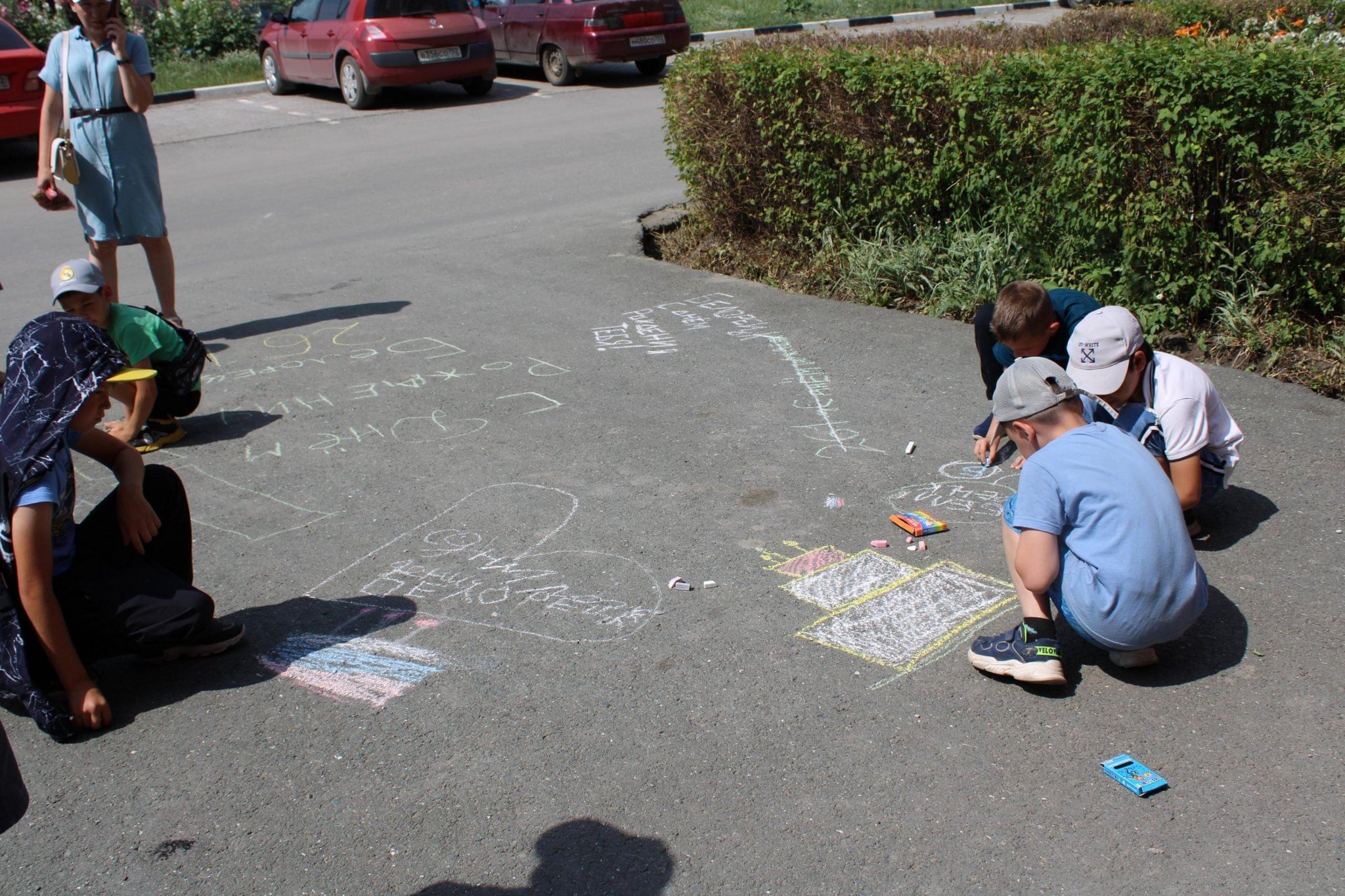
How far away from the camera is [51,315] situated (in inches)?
140

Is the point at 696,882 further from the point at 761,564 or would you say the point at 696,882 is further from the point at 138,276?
the point at 138,276

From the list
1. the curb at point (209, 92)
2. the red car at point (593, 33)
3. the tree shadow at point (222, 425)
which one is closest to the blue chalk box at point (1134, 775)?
the tree shadow at point (222, 425)

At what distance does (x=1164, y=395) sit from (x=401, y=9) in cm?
1447

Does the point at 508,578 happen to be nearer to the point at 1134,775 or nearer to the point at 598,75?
the point at 1134,775

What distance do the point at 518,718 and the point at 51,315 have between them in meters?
1.91

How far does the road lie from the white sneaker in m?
0.05

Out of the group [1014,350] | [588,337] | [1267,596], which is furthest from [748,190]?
[1267,596]

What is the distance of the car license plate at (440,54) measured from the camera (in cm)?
1583

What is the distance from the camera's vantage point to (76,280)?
5020 millimetres

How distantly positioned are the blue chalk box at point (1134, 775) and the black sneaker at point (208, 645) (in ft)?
8.60

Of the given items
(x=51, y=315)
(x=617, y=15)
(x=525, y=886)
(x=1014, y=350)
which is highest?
(x=617, y=15)

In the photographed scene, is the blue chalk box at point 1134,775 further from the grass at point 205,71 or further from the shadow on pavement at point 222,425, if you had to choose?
the grass at point 205,71

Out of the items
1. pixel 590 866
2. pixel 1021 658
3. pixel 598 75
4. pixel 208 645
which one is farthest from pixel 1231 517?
pixel 598 75

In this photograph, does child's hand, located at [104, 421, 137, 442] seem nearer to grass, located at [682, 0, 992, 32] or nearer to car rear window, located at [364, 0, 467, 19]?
car rear window, located at [364, 0, 467, 19]
